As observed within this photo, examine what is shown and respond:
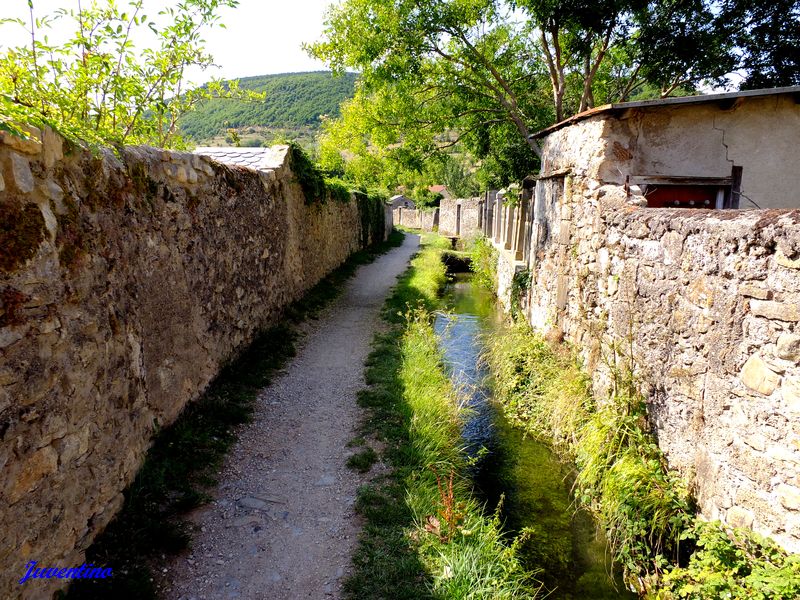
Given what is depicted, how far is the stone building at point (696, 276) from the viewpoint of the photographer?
9.33ft

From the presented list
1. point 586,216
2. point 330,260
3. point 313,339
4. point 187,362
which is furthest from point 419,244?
point 187,362

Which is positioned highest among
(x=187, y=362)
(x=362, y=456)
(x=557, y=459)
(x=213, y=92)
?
(x=213, y=92)

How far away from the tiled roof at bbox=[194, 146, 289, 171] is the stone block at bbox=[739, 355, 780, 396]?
7.24 m

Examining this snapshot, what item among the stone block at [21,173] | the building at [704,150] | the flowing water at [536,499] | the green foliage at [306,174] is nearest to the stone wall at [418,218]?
the green foliage at [306,174]

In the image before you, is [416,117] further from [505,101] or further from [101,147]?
[101,147]

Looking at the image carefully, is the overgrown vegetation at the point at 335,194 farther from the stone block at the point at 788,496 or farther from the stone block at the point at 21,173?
the stone block at the point at 788,496

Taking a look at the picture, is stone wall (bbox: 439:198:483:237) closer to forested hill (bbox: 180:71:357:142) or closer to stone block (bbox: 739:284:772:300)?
stone block (bbox: 739:284:772:300)

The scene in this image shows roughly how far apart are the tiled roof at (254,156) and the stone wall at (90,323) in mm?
2712

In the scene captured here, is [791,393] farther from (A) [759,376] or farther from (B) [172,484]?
(B) [172,484]

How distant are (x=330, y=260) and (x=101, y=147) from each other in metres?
9.57

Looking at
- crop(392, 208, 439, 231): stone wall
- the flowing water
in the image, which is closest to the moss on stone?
the flowing water

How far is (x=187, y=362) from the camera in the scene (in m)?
4.98

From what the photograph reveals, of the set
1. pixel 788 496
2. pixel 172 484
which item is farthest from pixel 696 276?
pixel 172 484

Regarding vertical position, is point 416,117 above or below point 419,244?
above
